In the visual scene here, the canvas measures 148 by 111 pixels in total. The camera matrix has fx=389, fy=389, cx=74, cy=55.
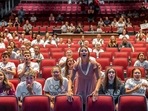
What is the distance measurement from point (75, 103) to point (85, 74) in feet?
1.46

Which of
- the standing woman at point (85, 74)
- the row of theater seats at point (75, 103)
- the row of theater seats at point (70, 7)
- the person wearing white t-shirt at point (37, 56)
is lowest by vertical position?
the row of theater seats at point (75, 103)

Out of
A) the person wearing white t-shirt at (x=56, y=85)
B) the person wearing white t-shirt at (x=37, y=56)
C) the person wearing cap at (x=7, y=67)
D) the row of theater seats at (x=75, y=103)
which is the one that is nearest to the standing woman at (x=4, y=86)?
the row of theater seats at (x=75, y=103)

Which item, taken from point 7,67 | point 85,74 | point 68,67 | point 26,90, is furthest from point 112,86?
point 7,67

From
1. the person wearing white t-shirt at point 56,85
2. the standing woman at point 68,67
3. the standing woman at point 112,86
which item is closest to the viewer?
the standing woman at point 112,86

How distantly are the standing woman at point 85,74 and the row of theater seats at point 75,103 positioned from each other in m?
0.21

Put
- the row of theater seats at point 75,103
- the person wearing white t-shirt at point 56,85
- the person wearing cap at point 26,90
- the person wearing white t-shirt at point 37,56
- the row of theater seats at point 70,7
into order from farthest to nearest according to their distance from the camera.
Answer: the row of theater seats at point 70,7
the person wearing white t-shirt at point 37,56
the person wearing white t-shirt at point 56,85
the person wearing cap at point 26,90
the row of theater seats at point 75,103

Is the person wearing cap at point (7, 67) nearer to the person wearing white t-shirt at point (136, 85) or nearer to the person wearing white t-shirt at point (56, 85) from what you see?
the person wearing white t-shirt at point (56, 85)

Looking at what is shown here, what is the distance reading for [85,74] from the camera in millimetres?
5672

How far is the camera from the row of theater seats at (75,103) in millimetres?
5566

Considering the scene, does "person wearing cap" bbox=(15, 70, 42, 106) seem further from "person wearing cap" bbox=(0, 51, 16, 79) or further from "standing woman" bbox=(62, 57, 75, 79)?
"person wearing cap" bbox=(0, 51, 16, 79)

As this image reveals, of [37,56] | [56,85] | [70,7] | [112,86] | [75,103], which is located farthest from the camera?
[70,7]

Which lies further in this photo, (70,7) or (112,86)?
(70,7)

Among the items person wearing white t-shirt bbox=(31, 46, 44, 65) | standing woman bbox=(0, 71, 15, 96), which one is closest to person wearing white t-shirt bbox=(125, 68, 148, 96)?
standing woman bbox=(0, 71, 15, 96)

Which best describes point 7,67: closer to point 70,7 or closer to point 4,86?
point 4,86
